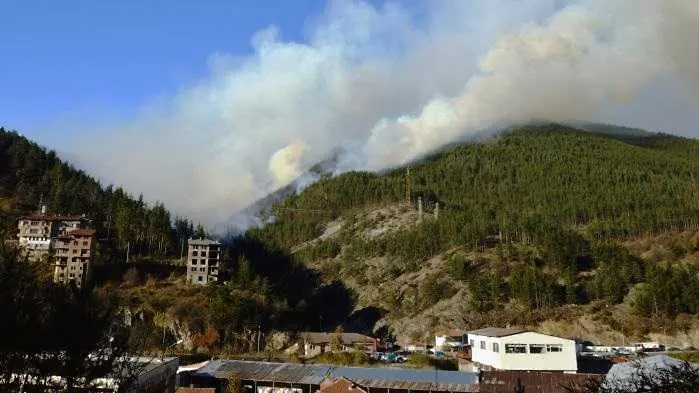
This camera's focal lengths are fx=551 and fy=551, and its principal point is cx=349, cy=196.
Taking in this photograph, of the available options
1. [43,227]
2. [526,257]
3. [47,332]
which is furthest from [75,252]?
[526,257]

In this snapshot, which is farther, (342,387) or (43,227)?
(43,227)

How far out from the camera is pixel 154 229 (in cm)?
12000

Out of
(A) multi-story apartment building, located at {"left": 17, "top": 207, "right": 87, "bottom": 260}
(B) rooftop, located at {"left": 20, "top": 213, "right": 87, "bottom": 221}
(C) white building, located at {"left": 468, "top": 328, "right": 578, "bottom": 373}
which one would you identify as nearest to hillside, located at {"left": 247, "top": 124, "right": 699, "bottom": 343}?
(C) white building, located at {"left": 468, "top": 328, "right": 578, "bottom": 373}

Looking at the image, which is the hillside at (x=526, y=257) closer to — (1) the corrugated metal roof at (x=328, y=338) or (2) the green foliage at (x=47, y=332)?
(1) the corrugated metal roof at (x=328, y=338)

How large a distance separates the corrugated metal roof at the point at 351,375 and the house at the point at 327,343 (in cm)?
2995

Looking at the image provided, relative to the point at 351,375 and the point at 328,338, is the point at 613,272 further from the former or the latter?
the point at 351,375

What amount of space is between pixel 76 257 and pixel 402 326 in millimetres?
63647

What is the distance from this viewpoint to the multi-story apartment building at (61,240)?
98.4 metres

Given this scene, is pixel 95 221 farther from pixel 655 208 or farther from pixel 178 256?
pixel 655 208

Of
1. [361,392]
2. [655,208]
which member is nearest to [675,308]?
[655,208]

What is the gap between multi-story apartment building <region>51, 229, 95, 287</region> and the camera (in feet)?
323

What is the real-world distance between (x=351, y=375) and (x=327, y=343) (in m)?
36.8

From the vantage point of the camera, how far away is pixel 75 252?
99375 mm

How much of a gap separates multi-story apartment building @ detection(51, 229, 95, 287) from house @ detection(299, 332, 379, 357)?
41.0 metres
